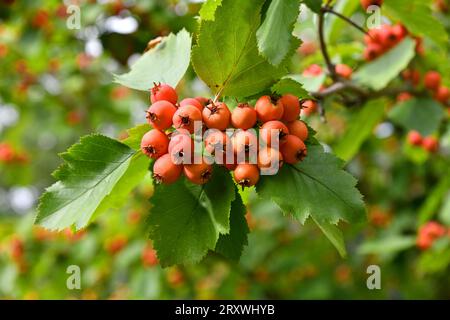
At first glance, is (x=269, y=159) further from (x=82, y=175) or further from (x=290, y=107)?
(x=82, y=175)

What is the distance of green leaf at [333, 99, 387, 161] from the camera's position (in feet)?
8.63

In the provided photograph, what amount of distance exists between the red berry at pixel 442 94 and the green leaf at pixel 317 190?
5.97 feet

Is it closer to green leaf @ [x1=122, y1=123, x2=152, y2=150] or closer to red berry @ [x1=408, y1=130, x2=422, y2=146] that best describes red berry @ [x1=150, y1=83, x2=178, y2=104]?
green leaf @ [x1=122, y1=123, x2=152, y2=150]

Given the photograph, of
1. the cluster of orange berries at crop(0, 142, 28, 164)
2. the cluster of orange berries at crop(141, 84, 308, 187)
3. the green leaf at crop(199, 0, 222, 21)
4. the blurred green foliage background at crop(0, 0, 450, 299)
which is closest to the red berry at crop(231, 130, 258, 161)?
the cluster of orange berries at crop(141, 84, 308, 187)

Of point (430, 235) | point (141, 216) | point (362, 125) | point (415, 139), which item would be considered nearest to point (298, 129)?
point (362, 125)

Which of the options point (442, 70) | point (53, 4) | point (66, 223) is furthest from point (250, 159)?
point (53, 4)

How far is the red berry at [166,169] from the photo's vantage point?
47.5 inches

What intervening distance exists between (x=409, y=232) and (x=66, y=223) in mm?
3812

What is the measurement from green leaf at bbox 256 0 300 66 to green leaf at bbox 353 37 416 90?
1.02 m

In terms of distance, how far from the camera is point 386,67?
2264mm

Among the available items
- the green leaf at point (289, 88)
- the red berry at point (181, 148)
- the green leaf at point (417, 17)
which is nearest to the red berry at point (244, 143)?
the red berry at point (181, 148)

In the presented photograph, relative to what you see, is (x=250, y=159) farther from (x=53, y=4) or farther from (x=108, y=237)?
(x=108, y=237)

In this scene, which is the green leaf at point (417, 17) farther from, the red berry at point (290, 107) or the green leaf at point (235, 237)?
the green leaf at point (235, 237)

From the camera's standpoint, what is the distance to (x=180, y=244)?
4.37 ft
